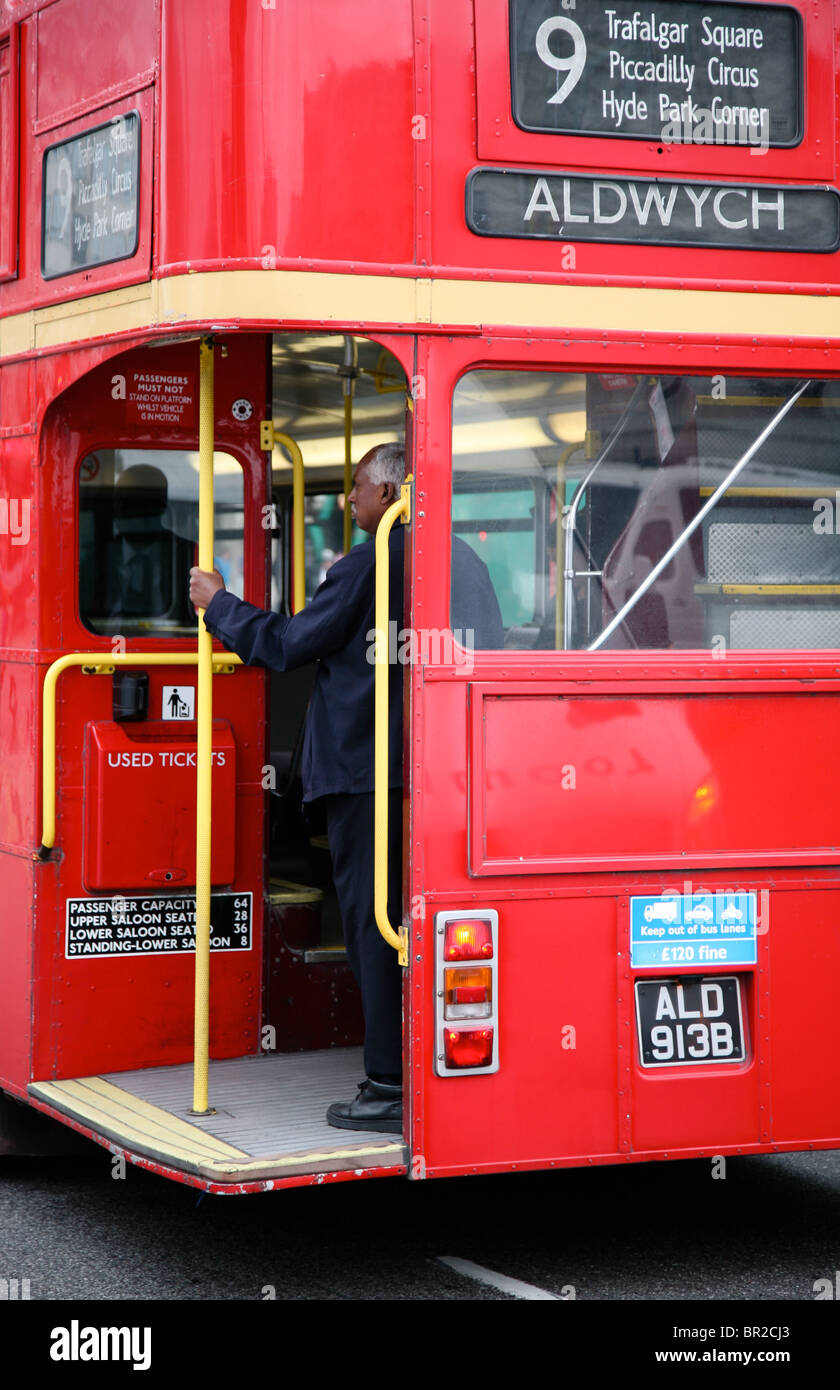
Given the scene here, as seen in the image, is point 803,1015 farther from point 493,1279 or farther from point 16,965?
point 16,965

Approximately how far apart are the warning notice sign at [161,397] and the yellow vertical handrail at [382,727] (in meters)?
1.33

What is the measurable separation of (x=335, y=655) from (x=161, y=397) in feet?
3.73

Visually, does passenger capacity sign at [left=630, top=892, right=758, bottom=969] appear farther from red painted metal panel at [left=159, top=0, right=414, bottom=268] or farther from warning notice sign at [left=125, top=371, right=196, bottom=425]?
warning notice sign at [left=125, top=371, right=196, bottom=425]

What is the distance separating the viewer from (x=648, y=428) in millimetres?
4438

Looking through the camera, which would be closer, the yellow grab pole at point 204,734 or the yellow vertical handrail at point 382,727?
the yellow vertical handrail at point 382,727

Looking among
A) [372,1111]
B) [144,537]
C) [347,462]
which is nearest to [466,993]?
[372,1111]

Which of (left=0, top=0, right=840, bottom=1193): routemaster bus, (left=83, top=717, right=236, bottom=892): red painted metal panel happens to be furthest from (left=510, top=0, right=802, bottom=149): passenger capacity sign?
(left=83, top=717, right=236, bottom=892): red painted metal panel

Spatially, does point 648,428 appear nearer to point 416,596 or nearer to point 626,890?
point 416,596

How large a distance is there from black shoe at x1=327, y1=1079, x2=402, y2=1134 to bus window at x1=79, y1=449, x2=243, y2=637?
5.18 feet

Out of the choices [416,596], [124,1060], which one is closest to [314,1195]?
[124,1060]

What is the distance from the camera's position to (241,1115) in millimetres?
4703

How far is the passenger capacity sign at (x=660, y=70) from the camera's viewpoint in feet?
14.2

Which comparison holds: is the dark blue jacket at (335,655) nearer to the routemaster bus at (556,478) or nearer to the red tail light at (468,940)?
the routemaster bus at (556,478)

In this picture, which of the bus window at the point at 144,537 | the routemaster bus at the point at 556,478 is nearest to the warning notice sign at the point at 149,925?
the routemaster bus at the point at 556,478
